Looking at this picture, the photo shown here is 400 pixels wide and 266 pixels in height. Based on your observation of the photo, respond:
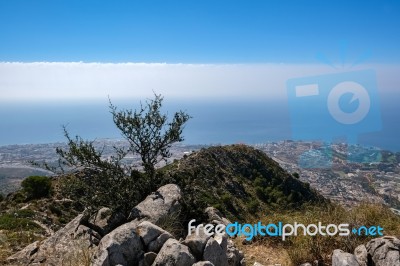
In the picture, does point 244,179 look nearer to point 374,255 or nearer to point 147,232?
point 374,255

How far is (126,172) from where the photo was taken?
34.8 ft

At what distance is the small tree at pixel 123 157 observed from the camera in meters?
9.03

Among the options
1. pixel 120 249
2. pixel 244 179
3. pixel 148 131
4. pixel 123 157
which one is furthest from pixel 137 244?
pixel 244 179

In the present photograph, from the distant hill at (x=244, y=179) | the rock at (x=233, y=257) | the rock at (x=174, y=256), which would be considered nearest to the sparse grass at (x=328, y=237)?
the rock at (x=233, y=257)

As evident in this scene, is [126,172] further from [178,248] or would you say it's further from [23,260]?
[178,248]

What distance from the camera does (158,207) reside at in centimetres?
797

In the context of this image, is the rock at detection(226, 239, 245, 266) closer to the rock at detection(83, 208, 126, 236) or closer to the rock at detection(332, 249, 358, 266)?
the rock at detection(332, 249, 358, 266)

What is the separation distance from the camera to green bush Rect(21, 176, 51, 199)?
972 inches

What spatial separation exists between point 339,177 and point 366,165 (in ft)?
5.93

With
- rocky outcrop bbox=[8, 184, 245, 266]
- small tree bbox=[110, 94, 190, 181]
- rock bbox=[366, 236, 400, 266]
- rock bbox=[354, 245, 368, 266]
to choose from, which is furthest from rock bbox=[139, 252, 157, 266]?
small tree bbox=[110, 94, 190, 181]

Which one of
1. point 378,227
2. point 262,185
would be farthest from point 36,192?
point 262,185

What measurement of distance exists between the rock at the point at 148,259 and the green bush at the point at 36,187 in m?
21.8

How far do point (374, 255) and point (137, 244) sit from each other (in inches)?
164

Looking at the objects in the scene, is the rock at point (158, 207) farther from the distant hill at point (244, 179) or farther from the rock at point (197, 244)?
the distant hill at point (244, 179)
